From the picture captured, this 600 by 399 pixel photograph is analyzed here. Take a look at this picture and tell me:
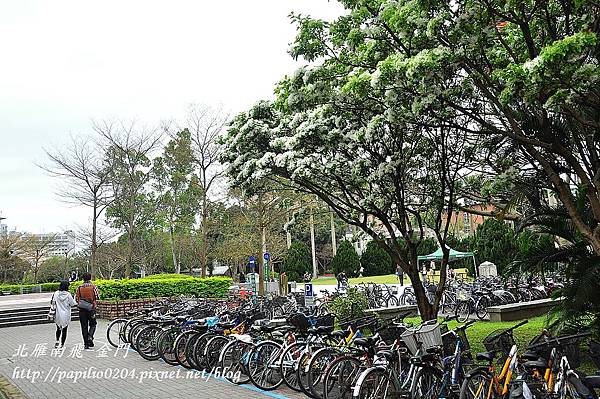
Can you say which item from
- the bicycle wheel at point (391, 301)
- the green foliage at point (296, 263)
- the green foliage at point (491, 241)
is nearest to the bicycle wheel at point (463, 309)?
the bicycle wheel at point (391, 301)

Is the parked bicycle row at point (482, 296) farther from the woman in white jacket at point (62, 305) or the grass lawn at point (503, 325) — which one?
the woman in white jacket at point (62, 305)

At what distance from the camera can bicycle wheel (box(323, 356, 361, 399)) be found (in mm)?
7164

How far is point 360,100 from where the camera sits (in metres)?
9.73

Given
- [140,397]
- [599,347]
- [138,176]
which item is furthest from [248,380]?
[138,176]

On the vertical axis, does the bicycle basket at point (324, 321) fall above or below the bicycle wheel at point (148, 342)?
above

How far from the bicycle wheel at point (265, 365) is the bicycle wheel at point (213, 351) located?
1.17 m

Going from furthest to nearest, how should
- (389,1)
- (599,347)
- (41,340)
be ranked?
(41,340) < (389,1) < (599,347)

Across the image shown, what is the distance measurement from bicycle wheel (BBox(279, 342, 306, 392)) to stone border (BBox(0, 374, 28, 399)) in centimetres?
387

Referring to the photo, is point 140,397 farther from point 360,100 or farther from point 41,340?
point 41,340

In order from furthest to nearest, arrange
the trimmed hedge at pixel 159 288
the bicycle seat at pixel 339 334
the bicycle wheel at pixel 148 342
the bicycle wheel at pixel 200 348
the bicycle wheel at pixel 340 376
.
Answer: the trimmed hedge at pixel 159 288
the bicycle wheel at pixel 148 342
the bicycle wheel at pixel 200 348
the bicycle seat at pixel 339 334
the bicycle wheel at pixel 340 376

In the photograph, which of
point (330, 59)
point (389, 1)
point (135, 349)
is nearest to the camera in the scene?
point (389, 1)

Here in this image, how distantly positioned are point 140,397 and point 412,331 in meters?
3.96

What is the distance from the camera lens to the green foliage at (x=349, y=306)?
13.6 m

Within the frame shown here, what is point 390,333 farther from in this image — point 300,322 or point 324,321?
point 324,321
